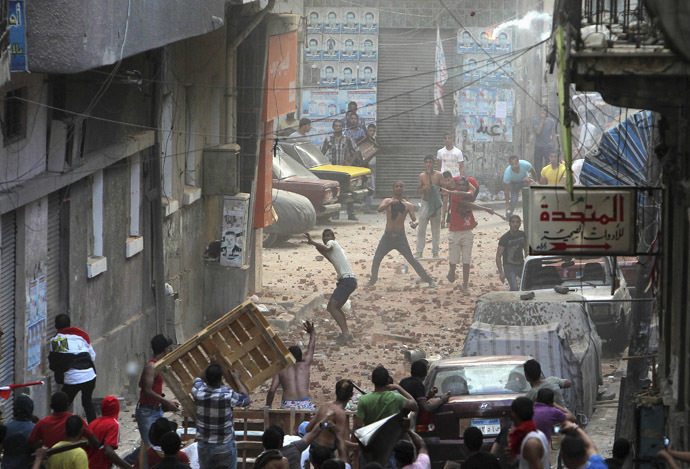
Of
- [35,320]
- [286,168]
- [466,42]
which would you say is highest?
[466,42]

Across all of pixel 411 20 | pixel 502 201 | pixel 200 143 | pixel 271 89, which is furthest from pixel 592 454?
pixel 411 20

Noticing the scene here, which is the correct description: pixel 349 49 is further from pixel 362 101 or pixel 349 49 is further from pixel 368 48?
pixel 362 101

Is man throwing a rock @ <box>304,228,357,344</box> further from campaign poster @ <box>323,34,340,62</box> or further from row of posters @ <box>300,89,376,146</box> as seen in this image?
campaign poster @ <box>323,34,340,62</box>

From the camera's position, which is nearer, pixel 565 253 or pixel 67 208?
pixel 565 253

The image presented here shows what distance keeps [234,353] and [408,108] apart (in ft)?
72.8

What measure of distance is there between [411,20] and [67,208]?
20.5m

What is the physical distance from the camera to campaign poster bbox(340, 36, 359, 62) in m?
32.2

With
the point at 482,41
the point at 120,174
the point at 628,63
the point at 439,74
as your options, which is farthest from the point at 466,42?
the point at 628,63

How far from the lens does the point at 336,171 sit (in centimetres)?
2845

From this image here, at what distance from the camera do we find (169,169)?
55.1 ft

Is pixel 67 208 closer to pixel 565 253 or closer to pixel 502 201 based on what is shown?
pixel 565 253

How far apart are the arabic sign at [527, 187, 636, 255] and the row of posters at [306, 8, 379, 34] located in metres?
22.9

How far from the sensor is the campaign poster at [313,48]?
106 feet

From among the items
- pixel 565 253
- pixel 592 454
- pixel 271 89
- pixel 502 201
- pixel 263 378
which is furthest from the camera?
pixel 502 201
